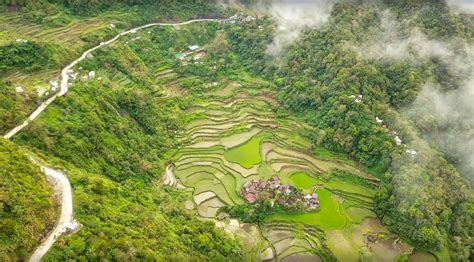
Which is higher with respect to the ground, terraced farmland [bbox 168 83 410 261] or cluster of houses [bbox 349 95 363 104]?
cluster of houses [bbox 349 95 363 104]

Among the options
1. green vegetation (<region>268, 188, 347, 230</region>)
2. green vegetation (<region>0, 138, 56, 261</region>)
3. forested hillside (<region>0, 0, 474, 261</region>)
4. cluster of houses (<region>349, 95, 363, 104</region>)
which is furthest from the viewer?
cluster of houses (<region>349, 95, 363, 104</region>)

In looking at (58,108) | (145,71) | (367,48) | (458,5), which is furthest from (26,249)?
(458,5)

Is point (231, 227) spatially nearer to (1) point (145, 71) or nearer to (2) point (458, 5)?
(1) point (145, 71)

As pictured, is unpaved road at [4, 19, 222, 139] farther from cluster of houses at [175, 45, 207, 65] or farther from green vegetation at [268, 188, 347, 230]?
green vegetation at [268, 188, 347, 230]

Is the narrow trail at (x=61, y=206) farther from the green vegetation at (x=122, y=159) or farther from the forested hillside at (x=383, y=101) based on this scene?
the forested hillside at (x=383, y=101)

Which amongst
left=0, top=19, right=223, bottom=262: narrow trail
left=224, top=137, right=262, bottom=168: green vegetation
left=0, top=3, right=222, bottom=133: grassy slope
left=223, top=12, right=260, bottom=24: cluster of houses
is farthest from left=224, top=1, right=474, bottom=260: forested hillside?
left=0, top=19, right=223, bottom=262: narrow trail

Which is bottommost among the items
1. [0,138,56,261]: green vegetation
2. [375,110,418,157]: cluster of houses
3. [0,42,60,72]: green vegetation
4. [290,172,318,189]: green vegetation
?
[0,138,56,261]: green vegetation

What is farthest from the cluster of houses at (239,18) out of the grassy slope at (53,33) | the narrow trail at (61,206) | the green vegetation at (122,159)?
the narrow trail at (61,206)
